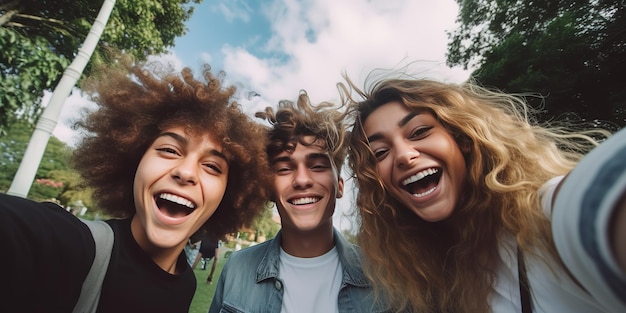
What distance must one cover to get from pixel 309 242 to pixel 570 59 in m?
9.57

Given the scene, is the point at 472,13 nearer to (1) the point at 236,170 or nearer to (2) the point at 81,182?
(1) the point at 236,170

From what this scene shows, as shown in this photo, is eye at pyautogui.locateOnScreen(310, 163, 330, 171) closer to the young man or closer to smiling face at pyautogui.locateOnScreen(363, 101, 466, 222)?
the young man

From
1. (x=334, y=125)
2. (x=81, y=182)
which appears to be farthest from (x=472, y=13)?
(x=81, y=182)

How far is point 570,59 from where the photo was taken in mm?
8016

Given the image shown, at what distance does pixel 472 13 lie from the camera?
11.1 meters

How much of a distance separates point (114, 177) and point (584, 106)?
1083cm

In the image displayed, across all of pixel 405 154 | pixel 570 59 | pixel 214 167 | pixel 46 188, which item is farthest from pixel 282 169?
pixel 46 188

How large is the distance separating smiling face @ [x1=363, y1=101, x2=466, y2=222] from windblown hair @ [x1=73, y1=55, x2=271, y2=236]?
1.04 meters

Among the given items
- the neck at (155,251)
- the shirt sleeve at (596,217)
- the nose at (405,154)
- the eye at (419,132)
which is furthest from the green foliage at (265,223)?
the shirt sleeve at (596,217)

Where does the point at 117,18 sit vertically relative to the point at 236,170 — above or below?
above

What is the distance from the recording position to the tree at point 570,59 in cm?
759

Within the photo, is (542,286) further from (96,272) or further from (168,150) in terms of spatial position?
(168,150)

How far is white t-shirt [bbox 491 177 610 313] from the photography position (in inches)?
43.9

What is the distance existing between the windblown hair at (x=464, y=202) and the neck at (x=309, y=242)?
1.00 feet
